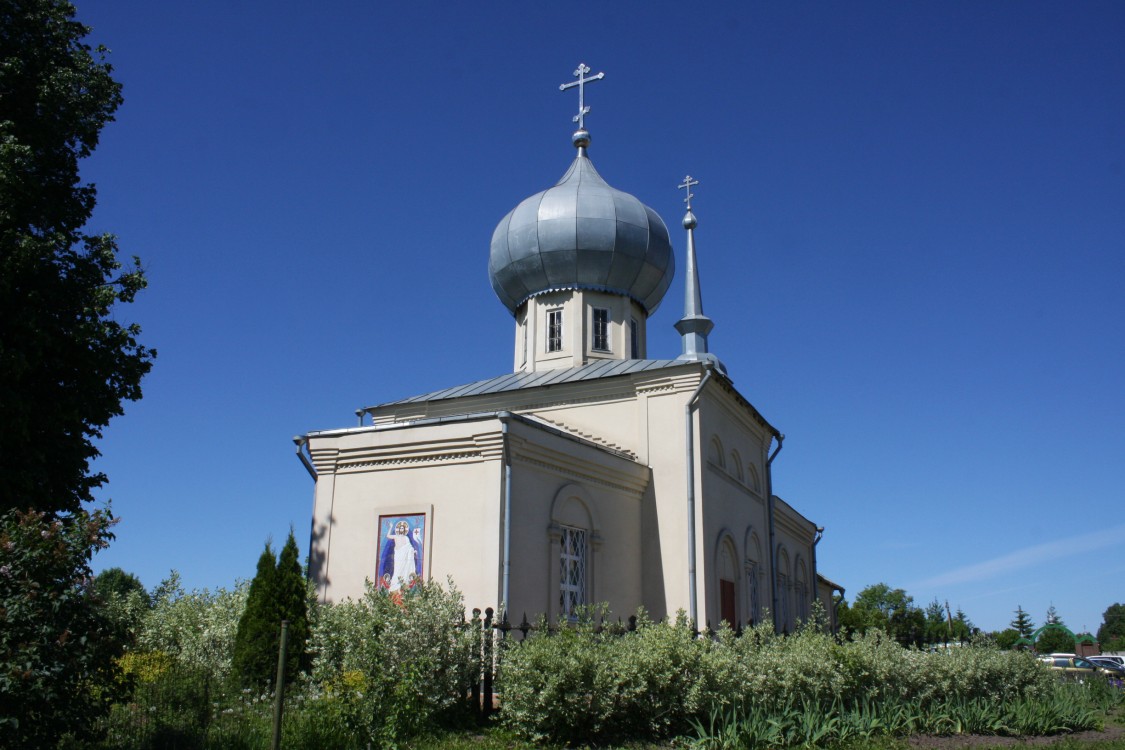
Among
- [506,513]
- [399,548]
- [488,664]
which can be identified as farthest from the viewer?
[399,548]

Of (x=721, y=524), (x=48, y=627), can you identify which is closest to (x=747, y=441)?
(x=721, y=524)

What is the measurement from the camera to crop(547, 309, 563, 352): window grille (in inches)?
770

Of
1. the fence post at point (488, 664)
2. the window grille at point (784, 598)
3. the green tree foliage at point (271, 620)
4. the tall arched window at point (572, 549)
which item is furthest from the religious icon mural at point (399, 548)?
the window grille at point (784, 598)

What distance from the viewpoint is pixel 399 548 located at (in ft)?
41.7

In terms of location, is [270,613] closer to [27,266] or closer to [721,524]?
[27,266]

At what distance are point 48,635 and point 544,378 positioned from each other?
12.4 metres

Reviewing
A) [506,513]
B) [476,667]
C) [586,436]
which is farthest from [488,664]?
[586,436]

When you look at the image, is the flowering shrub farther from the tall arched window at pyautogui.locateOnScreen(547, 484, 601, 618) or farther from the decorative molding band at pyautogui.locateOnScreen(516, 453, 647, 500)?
the decorative molding band at pyautogui.locateOnScreen(516, 453, 647, 500)

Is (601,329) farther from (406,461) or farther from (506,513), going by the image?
(506,513)

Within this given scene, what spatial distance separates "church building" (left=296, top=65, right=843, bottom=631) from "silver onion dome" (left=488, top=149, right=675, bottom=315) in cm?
4

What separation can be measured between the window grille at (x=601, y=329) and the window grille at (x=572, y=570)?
6.19 metres

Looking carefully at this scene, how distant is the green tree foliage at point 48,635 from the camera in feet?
19.6

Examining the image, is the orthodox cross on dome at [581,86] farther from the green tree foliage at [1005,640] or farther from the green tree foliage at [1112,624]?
the green tree foliage at [1112,624]

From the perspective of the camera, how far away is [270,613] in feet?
37.4
